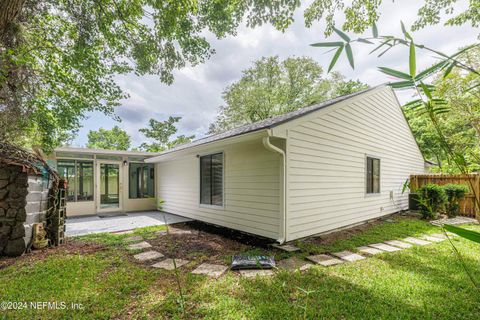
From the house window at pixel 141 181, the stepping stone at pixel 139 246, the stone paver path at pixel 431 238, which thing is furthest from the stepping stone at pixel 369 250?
the house window at pixel 141 181

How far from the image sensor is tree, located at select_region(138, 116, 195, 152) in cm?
2278

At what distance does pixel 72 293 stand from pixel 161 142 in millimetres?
21458

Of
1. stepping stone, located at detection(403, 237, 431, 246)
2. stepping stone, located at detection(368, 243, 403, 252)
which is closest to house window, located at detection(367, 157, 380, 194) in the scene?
stepping stone, located at detection(403, 237, 431, 246)

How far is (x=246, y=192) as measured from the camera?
17.9 feet

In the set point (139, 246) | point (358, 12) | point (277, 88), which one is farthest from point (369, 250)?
point (277, 88)

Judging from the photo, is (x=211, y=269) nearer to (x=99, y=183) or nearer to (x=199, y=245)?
(x=199, y=245)

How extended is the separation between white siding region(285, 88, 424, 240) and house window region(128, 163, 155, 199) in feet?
24.5

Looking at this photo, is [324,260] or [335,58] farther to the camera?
[324,260]

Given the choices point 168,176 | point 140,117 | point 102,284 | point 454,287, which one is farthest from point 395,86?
point 140,117

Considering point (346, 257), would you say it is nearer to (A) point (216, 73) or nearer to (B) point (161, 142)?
(A) point (216, 73)

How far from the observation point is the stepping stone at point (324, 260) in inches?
145

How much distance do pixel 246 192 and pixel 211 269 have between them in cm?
222

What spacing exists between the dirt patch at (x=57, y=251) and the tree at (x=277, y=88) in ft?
53.6

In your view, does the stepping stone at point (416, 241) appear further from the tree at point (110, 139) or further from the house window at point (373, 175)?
the tree at point (110, 139)
